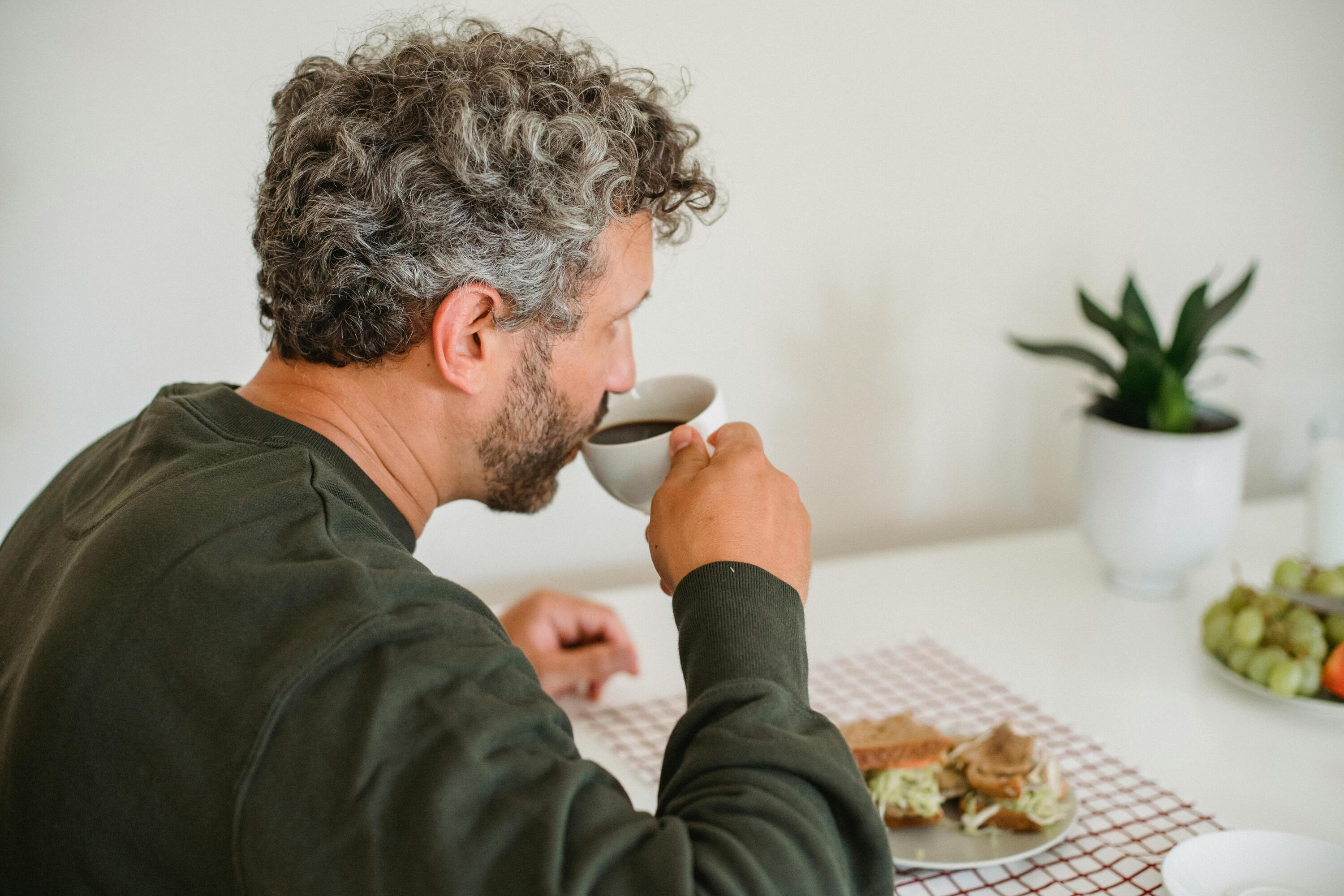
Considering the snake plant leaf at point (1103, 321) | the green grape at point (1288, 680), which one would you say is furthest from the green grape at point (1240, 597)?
the snake plant leaf at point (1103, 321)

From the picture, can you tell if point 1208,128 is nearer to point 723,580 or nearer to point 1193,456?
point 1193,456

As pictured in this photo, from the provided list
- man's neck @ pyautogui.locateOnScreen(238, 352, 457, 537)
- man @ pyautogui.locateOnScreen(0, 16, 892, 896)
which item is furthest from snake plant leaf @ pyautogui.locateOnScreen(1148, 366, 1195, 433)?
man's neck @ pyautogui.locateOnScreen(238, 352, 457, 537)

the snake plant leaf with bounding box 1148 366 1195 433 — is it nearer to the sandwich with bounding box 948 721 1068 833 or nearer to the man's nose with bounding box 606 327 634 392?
the sandwich with bounding box 948 721 1068 833

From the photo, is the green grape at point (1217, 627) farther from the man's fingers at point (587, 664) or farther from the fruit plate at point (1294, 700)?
the man's fingers at point (587, 664)

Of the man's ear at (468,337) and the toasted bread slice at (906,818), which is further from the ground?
the man's ear at (468,337)

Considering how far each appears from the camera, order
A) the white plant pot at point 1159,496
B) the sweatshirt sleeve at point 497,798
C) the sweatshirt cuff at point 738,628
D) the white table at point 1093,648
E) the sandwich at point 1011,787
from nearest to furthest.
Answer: the sweatshirt sleeve at point 497,798, the sweatshirt cuff at point 738,628, the sandwich at point 1011,787, the white table at point 1093,648, the white plant pot at point 1159,496

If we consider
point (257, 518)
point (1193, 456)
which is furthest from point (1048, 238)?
point (257, 518)

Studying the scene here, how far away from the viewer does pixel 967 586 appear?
1.44 m

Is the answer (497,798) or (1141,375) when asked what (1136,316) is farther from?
(497,798)

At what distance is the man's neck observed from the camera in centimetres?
84

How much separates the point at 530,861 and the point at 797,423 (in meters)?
1.14

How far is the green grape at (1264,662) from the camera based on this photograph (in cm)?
110

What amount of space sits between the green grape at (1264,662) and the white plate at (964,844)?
1.09ft

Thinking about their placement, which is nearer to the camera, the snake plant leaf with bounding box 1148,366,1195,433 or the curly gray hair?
the curly gray hair
